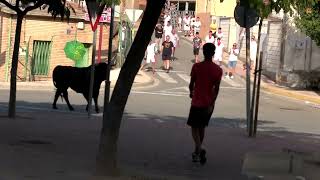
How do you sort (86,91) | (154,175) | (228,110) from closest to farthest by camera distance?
(154,175) < (86,91) < (228,110)

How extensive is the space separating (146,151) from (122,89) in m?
3.02

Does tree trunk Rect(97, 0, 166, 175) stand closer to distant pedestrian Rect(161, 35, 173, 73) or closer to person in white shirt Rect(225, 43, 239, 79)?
distant pedestrian Rect(161, 35, 173, 73)

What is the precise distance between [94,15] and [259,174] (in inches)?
268

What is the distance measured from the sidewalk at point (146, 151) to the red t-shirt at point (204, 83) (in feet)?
2.90

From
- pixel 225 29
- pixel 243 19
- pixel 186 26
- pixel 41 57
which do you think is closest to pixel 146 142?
pixel 243 19

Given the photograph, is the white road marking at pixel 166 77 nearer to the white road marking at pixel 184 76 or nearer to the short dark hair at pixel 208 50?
the white road marking at pixel 184 76

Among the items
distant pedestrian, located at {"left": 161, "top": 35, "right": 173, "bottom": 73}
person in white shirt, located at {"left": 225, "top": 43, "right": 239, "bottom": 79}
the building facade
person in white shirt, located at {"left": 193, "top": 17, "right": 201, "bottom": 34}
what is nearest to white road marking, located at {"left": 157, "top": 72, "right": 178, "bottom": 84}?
distant pedestrian, located at {"left": 161, "top": 35, "right": 173, "bottom": 73}

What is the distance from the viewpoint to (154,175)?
884 centimetres

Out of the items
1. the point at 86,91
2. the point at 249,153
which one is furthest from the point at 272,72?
the point at 249,153

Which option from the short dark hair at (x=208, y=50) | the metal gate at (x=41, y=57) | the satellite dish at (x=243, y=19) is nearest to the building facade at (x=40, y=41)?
the metal gate at (x=41, y=57)

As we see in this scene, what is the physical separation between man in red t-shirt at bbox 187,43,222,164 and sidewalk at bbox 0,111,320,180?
0.35m

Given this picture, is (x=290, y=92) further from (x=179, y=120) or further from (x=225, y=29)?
(x=225, y=29)

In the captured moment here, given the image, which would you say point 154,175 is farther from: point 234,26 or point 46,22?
point 234,26

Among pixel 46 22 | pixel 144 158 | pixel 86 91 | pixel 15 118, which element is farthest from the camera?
pixel 46 22
